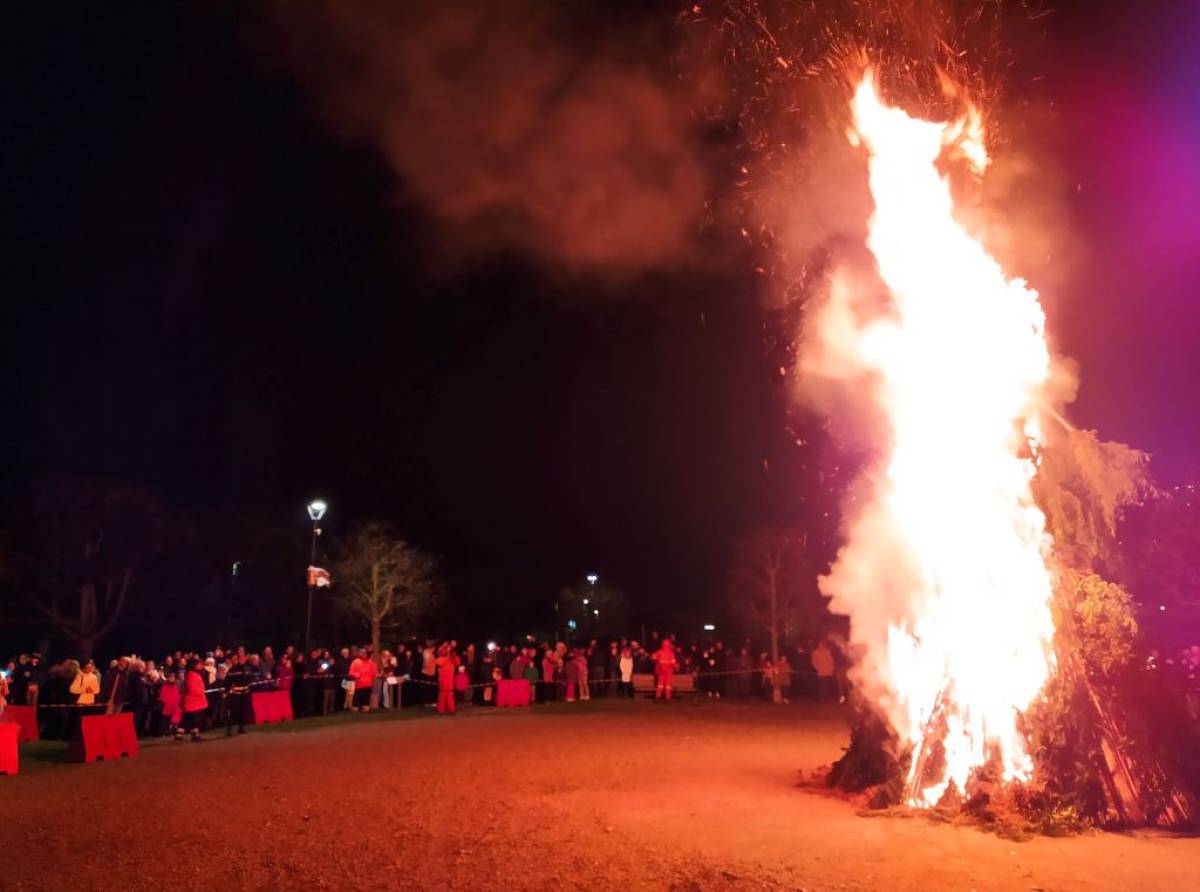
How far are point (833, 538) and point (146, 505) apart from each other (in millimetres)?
28560

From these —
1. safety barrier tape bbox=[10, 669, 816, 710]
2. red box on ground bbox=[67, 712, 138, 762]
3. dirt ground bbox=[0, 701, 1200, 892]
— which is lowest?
dirt ground bbox=[0, 701, 1200, 892]

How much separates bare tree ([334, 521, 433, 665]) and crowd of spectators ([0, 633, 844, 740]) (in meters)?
4.24

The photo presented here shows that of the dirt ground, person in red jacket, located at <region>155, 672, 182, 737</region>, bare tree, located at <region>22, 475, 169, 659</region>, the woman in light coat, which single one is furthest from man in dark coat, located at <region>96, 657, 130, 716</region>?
bare tree, located at <region>22, 475, 169, 659</region>

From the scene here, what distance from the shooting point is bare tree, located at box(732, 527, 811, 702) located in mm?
31438

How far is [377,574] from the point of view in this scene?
3023cm

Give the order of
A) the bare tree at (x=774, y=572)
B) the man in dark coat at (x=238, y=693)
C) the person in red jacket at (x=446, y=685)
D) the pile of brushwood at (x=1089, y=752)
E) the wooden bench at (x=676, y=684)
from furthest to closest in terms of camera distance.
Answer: the bare tree at (x=774, y=572)
the wooden bench at (x=676, y=684)
the person in red jacket at (x=446, y=685)
the man in dark coat at (x=238, y=693)
the pile of brushwood at (x=1089, y=752)

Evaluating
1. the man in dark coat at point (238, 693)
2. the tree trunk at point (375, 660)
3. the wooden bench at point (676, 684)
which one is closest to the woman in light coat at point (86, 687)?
the man in dark coat at point (238, 693)

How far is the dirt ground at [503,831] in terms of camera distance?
23.7 ft

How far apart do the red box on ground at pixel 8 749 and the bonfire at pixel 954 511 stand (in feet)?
35.1

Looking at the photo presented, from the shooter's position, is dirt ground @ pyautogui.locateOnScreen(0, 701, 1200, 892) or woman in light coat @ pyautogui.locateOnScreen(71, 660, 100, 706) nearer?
dirt ground @ pyautogui.locateOnScreen(0, 701, 1200, 892)

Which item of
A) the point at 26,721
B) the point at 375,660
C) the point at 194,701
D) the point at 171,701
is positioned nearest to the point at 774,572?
the point at 375,660

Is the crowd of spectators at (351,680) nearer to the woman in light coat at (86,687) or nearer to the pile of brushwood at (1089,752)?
the woman in light coat at (86,687)

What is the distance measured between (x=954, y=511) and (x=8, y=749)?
40.9 feet

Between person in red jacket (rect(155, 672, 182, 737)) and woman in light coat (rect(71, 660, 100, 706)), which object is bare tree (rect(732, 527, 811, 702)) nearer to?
person in red jacket (rect(155, 672, 182, 737))
